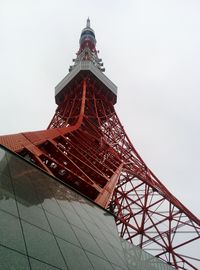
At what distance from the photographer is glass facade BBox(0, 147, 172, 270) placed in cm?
336

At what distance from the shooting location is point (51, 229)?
418 centimetres

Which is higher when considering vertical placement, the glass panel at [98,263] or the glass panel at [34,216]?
the glass panel at [34,216]

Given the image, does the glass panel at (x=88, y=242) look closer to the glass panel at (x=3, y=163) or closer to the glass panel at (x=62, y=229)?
the glass panel at (x=62, y=229)

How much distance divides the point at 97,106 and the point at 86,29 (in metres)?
13.8

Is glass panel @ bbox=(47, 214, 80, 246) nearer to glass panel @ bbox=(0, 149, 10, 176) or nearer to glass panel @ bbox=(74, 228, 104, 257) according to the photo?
glass panel @ bbox=(74, 228, 104, 257)

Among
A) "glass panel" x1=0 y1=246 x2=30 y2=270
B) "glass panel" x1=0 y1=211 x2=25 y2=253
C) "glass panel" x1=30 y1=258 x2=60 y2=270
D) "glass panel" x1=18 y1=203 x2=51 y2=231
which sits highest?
"glass panel" x1=18 y1=203 x2=51 y2=231

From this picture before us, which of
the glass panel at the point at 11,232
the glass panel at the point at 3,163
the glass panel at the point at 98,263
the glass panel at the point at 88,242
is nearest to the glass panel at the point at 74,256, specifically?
the glass panel at the point at 98,263

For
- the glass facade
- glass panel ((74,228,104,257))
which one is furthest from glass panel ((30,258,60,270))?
glass panel ((74,228,104,257))

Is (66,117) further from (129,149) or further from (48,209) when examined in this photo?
(48,209)

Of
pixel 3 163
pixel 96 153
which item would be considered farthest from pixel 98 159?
pixel 3 163

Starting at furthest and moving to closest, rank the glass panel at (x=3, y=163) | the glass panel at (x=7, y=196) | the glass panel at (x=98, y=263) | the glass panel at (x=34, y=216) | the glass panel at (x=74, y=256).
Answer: the glass panel at (x=3, y=163) → the glass panel at (x=98, y=263) → the glass panel at (x=34, y=216) → the glass panel at (x=7, y=196) → the glass panel at (x=74, y=256)

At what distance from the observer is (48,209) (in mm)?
4742

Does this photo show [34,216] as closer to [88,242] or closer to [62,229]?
[62,229]

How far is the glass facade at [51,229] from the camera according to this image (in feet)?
11.0
